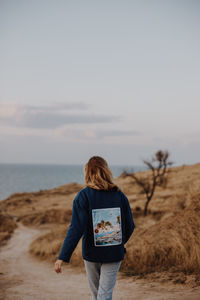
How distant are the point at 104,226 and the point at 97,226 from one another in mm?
77

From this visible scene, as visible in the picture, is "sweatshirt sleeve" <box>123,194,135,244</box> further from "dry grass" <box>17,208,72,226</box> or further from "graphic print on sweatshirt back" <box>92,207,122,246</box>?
"dry grass" <box>17,208,72,226</box>

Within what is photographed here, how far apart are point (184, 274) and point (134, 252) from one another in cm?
217

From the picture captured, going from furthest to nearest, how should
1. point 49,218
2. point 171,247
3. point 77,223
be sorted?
point 49,218 < point 171,247 < point 77,223

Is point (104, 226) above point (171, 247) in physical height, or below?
above

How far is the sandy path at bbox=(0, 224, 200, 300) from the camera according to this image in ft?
19.0

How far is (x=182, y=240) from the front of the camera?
7852 mm

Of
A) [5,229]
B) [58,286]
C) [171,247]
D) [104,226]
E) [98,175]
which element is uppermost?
[98,175]

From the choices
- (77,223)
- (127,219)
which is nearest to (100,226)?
(77,223)

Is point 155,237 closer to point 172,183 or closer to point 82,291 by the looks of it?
point 82,291

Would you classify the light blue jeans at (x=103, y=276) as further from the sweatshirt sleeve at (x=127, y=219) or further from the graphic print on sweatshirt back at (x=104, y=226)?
the sweatshirt sleeve at (x=127, y=219)

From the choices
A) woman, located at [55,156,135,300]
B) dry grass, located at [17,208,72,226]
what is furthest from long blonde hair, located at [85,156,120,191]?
dry grass, located at [17,208,72,226]

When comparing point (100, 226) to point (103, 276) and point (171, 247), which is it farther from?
point (171, 247)

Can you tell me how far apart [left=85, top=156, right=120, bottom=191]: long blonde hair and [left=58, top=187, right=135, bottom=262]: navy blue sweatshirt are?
0.20 ft

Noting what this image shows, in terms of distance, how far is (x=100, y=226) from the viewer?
310 centimetres
